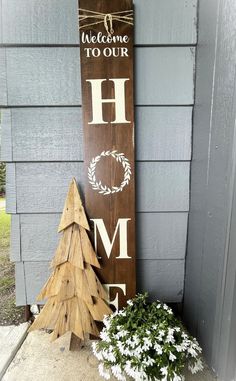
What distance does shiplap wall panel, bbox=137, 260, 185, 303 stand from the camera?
128 cm

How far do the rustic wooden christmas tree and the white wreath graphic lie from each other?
83mm

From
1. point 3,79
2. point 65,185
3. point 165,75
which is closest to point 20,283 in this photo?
point 65,185

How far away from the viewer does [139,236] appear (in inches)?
49.1

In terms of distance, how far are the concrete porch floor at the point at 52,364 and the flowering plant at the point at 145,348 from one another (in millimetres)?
86

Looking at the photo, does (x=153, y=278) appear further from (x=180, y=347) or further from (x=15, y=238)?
(x=15, y=238)

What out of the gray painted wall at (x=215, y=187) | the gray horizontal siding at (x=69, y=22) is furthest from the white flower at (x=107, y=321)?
the gray horizontal siding at (x=69, y=22)

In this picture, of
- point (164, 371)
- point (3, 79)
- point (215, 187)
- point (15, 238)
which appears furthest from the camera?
point (15, 238)

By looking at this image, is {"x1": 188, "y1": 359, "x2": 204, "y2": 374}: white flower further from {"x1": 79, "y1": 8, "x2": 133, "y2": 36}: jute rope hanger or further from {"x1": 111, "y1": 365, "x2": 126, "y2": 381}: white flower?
{"x1": 79, "y1": 8, "x2": 133, "y2": 36}: jute rope hanger

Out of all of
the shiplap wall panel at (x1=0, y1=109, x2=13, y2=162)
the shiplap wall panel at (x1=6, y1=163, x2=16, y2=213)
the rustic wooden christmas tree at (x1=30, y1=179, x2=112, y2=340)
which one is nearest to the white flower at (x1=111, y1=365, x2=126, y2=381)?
the rustic wooden christmas tree at (x1=30, y1=179, x2=112, y2=340)

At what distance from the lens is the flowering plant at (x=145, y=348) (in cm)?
90

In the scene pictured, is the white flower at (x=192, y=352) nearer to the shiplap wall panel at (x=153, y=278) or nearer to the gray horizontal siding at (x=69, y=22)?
the shiplap wall panel at (x=153, y=278)

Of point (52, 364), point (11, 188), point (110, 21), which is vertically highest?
point (110, 21)

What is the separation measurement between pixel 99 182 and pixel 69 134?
0.24m

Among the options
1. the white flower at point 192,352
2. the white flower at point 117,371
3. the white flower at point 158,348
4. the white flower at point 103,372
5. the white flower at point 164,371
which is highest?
the white flower at point 158,348
